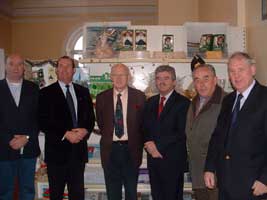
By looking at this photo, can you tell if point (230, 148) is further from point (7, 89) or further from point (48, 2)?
point (48, 2)

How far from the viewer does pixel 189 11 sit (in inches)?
212

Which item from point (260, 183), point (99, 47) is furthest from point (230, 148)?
point (99, 47)

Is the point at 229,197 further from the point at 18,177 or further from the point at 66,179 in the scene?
the point at 18,177

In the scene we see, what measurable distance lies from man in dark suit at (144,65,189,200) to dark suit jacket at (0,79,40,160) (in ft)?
3.11

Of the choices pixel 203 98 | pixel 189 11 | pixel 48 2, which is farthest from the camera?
pixel 48 2

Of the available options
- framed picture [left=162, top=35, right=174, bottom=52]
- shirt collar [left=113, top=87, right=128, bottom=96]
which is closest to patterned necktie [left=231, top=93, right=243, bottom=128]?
shirt collar [left=113, top=87, right=128, bottom=96]

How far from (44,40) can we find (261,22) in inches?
251

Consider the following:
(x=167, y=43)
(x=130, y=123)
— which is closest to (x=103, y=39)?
(x=167, y=43)

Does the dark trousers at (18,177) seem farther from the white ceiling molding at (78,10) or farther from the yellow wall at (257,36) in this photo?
the white ceiling molding at (78,10)

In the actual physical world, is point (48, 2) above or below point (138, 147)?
above

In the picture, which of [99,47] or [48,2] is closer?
[99,47]

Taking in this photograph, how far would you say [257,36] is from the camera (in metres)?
3.23

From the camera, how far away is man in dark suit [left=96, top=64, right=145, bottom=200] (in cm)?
285

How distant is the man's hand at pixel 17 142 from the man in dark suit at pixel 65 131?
179 mm
